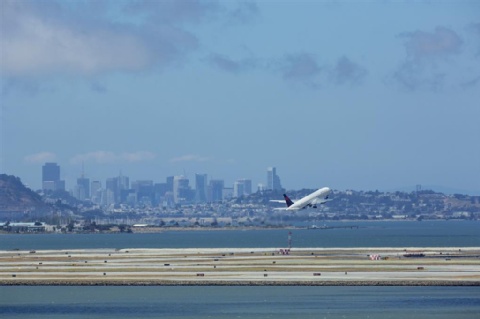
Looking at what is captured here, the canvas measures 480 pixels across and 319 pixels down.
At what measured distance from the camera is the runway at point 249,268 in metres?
96.6

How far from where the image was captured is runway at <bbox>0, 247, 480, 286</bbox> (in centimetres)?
9664

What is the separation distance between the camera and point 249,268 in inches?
4400
